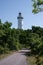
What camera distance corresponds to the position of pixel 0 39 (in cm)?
6962

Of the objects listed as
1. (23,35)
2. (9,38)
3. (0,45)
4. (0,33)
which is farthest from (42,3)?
(23,35)

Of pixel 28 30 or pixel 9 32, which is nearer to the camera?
pixel 9 32

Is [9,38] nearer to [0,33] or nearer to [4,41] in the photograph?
[4,41]

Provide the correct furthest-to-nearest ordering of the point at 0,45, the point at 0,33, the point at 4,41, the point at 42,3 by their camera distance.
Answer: the point at 4,41
the point at 0,45
the point at 0,33
the point at 42,3

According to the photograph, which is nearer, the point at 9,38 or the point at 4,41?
the point at 4,41

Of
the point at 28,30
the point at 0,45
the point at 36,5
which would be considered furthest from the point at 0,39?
the point at 28,30

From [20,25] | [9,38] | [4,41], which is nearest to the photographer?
[4,41]

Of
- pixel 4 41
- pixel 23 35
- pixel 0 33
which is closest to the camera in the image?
pixel 0 33

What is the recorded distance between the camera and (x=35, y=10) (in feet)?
55.8

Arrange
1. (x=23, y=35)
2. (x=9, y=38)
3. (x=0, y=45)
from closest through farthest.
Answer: (x=0, y=45) → (x=9, y=38) → (x=23, y=35)

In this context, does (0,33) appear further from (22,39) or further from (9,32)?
(22,39)

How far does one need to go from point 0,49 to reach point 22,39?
6576 centimetres

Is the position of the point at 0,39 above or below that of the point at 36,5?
below

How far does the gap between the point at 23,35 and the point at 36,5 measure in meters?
111
